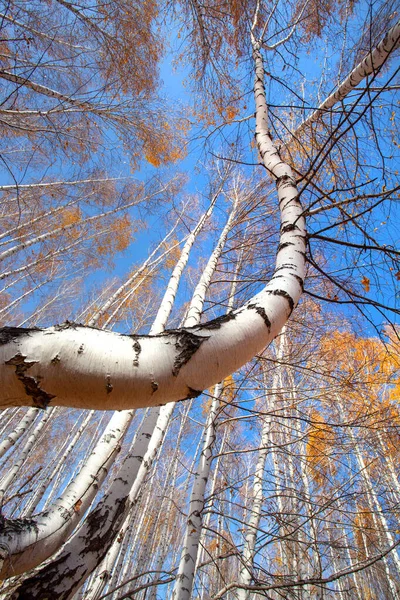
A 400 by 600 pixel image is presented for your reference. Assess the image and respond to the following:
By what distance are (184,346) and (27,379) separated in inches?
13.7

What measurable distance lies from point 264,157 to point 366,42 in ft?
6.94

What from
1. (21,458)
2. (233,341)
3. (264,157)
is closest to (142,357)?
(233,341)

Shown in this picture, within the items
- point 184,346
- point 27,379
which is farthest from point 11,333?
point 184,346

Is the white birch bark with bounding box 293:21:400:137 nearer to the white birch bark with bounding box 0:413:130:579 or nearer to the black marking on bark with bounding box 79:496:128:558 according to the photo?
the white birch bark with bounding box 0:413:130:579

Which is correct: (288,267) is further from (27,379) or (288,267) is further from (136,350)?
(27,379)

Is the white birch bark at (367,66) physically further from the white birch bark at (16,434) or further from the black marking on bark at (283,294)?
the white birch bark at (16,434)

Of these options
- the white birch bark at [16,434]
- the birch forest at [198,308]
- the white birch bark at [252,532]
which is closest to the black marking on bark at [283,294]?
the birch forest at [198,308]

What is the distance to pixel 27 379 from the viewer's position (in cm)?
65

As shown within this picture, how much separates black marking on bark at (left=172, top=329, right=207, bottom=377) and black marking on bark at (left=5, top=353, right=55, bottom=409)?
29cm

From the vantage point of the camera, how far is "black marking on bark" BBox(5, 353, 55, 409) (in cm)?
64

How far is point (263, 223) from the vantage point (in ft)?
17.5

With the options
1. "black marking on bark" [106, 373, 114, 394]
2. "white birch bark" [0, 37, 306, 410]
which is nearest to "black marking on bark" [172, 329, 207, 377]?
"white birch bark" [0, 37, 306, 410]

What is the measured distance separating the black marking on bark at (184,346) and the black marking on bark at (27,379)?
29 cm

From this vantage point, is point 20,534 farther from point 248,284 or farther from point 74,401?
point 248,284
